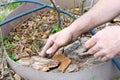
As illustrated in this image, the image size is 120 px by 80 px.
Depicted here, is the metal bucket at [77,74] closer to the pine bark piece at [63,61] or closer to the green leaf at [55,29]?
the pine bark piece at [63,61]

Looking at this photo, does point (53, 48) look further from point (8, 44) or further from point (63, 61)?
point (8, 44)

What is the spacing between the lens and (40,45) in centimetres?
194

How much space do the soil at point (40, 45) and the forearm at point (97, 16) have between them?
0.22 metres

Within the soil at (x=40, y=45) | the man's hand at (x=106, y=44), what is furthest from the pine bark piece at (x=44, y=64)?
the man's hand at (x=106, y=44)

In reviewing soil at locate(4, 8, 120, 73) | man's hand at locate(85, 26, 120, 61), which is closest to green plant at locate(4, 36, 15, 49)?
soil at locate(4, 8, 120, 73)

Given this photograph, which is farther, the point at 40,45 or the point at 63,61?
the point at 40,45

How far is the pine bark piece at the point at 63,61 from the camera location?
173 centimetres

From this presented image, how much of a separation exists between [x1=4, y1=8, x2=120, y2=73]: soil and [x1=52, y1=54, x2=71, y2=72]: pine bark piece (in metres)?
0.01

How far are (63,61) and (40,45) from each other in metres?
0.22

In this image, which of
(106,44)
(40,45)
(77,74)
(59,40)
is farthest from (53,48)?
(40,45)

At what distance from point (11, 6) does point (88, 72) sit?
913mm

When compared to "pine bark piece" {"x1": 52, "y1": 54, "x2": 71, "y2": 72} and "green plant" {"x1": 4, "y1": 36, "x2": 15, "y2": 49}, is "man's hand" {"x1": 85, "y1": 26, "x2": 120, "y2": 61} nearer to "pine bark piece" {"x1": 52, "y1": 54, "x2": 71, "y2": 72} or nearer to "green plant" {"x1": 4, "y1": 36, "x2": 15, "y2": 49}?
"pine bark piece" {"x1": 52, "y1": 54, "x2": 71, "y2": 72}

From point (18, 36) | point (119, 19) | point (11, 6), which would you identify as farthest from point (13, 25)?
point (119, 19)

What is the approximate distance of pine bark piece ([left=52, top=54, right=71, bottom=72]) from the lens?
68.3 inches
